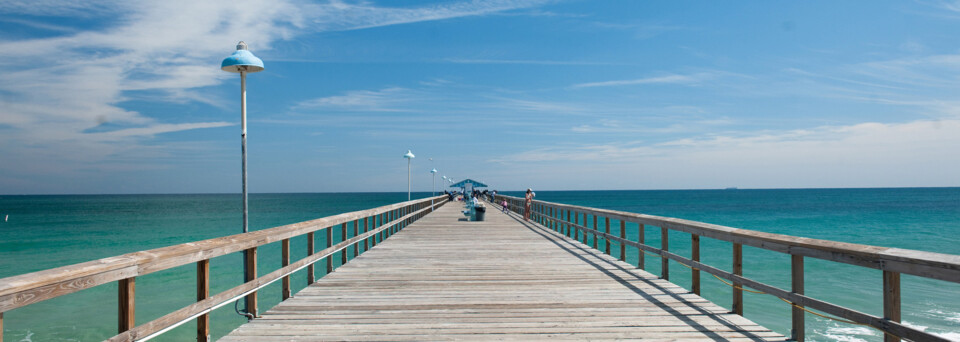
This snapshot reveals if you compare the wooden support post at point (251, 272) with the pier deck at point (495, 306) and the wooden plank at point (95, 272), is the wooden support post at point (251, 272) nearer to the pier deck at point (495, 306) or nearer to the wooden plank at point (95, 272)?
the pier deck at point (495, 306)

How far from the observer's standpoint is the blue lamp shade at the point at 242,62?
24.1 ft

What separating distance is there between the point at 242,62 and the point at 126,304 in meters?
4.88

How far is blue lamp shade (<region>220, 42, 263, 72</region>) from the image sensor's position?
24.1 ft

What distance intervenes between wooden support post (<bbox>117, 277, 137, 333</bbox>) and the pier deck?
1.34m

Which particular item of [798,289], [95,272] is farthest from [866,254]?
[95,272]

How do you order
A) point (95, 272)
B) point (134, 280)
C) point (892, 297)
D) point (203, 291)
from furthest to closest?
1. point (203, 291)
2. point (892, 297)
3. point (134, 280)
4. point (95, 272)

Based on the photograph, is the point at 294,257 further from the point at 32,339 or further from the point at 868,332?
the point at 868,332

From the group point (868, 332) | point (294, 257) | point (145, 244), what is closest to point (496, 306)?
point (868, 332)

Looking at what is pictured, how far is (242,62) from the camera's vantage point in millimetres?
7324

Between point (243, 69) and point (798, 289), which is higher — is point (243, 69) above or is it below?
above

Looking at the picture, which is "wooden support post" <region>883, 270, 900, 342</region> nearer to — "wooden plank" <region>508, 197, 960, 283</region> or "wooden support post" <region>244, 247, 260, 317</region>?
"wooden plank" <region>508, 197, 960, 283</region>

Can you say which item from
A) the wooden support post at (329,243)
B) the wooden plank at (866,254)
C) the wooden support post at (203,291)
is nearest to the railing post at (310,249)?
the wooden support post at (329,243)

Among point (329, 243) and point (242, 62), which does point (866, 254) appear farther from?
point (242, 62)

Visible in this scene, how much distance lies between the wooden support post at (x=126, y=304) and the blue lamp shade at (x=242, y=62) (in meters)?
4.83
